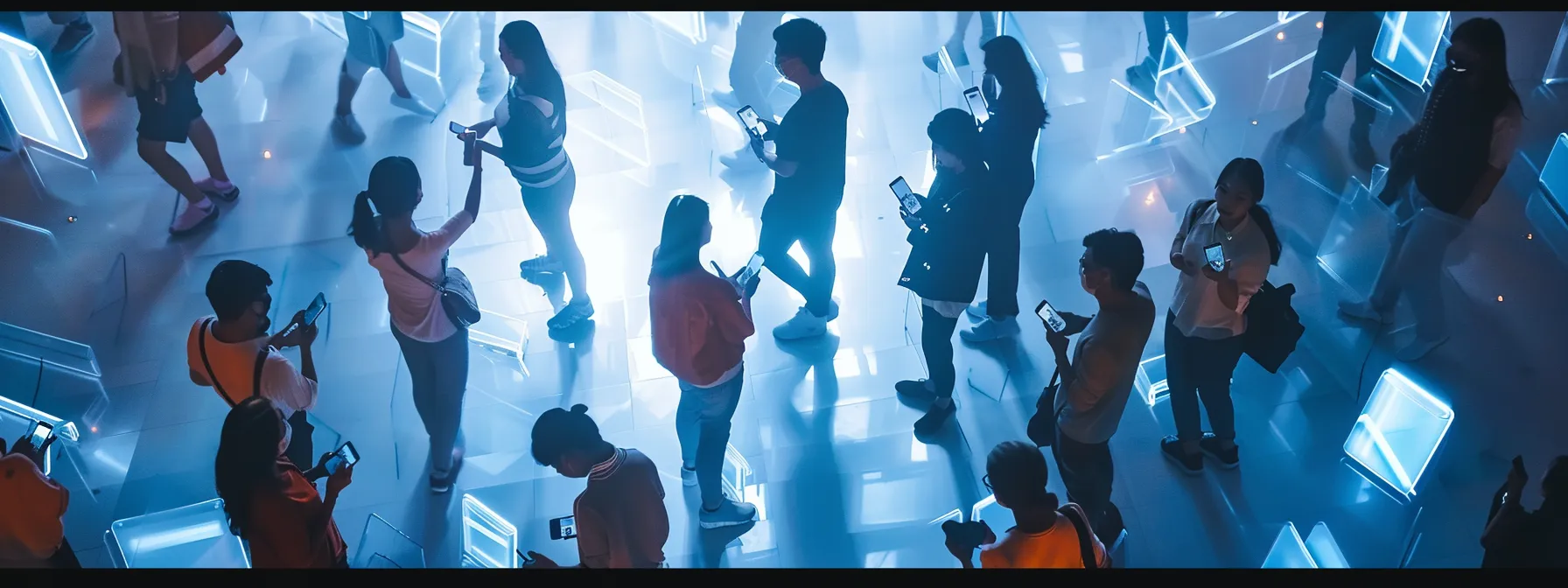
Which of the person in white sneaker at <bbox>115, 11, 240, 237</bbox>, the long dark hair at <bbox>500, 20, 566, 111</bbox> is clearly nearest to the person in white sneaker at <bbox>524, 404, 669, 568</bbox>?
the long dark hair at <bbox>500, 20, 566, 111</bbox>

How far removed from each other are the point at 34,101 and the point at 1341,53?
7187mm

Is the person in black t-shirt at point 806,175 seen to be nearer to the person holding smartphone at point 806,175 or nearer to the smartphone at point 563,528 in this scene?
the person holding smartphone at point 806,175

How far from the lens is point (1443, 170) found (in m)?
4.18

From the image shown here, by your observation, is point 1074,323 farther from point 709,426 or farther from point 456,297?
point 456,297

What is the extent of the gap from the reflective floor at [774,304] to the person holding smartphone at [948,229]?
650 millimetres

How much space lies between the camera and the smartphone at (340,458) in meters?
3.21

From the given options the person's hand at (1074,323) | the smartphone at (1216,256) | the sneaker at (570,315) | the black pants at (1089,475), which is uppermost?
the smartphone at (1216,256)

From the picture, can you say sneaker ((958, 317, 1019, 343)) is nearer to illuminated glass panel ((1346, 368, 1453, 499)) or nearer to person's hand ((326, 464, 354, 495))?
illuminated glass panel ((1346, 368, 1453, 499))

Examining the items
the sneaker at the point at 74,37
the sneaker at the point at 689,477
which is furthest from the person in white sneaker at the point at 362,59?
the sneaker at the point at 689,477

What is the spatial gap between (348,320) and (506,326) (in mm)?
784

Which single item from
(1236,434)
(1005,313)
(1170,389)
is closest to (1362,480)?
(1236,434)

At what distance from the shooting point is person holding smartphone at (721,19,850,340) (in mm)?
4246

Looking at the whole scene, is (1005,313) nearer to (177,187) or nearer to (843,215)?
(843,215)

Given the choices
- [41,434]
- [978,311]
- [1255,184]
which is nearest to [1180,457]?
[978,311]
